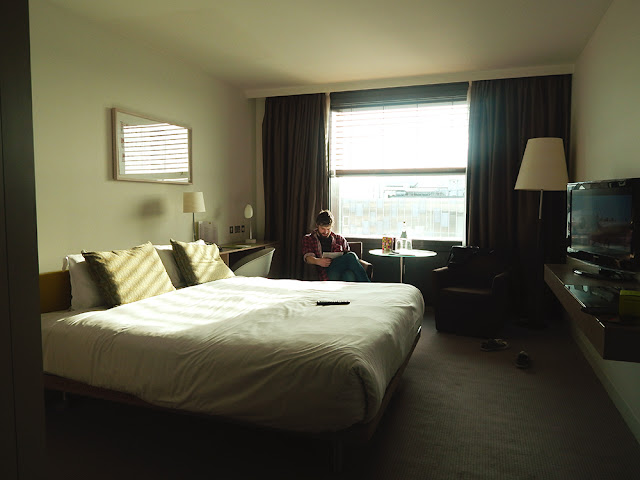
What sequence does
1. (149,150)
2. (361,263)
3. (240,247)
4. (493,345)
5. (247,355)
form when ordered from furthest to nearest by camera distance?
(240,247) < (361,263) < (149,150) < (493,345) < (247,355)

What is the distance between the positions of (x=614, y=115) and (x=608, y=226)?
101 cm

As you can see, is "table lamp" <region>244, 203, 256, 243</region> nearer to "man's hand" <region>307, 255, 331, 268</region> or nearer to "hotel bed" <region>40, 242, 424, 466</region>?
"man's hand" <region>307, 255, 331, 268</region>

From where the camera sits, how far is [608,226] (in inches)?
105

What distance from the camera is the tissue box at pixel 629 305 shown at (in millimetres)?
1705

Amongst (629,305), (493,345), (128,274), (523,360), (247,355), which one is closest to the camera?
(629,305)

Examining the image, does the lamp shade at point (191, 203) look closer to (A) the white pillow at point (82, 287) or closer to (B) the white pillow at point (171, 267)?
(B) the white pillow at point (171, 267)

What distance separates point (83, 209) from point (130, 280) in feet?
2.63

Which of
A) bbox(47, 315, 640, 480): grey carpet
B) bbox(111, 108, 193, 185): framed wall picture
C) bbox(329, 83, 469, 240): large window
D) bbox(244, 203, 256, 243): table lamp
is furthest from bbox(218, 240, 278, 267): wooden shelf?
bbox(47, 315, 640, 480): grey carpet

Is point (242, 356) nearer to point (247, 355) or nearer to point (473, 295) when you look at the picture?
point (247, 355)

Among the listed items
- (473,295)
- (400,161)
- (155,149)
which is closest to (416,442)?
(473,295)

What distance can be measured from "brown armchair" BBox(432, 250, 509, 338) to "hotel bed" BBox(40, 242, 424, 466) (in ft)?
4.81

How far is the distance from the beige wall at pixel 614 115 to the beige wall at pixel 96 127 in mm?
3720

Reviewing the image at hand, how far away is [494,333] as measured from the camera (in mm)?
4387

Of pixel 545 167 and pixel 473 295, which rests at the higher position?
pixel 545 167
